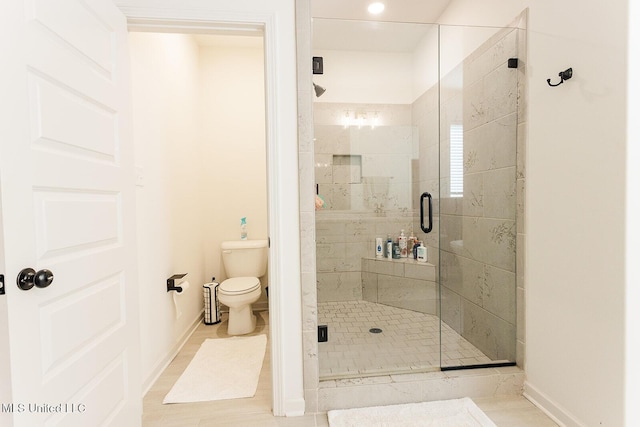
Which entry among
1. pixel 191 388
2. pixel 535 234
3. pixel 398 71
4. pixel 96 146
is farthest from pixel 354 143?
pixel 191 388

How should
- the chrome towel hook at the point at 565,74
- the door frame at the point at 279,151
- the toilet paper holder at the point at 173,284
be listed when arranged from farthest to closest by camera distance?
the toilet paper holder at the point at 173,284 → the door frame at the point at 279,151 → the chrome towel hook at the point at 565,74

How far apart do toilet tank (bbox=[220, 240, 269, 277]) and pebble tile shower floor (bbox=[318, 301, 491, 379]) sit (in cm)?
104

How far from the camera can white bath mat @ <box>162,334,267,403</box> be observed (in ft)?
6.02

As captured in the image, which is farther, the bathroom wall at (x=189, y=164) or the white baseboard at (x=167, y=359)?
the bathroom wall at (x=189, y=164)

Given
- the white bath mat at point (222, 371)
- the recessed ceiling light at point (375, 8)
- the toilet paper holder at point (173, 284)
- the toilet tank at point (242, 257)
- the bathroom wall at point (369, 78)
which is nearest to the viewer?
the white bath mat at point (222, 371)

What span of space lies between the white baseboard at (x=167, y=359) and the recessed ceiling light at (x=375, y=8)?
123 inches

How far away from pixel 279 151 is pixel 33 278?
108cm

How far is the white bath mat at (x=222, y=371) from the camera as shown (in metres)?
1.84

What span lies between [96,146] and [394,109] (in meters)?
2.31

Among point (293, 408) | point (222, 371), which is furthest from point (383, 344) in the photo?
point (222, 371)

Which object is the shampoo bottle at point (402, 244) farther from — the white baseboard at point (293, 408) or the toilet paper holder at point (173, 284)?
the toilet paper holder at point (173, 284)

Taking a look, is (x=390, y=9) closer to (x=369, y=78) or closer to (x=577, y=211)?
(x=369, y=78)

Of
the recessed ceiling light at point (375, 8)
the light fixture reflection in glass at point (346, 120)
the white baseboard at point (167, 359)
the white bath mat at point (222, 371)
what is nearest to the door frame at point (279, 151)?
the white bath mat at point (222, 371)

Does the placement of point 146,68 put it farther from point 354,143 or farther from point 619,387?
point 619,387
